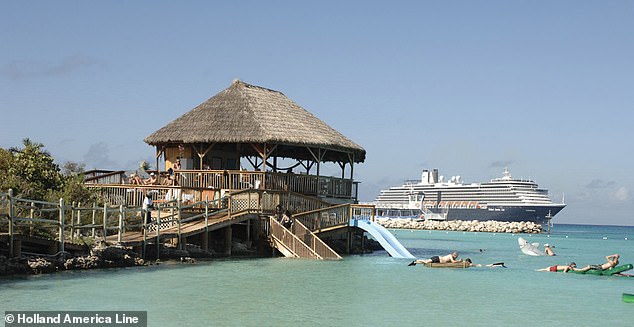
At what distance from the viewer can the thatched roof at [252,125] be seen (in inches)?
1055

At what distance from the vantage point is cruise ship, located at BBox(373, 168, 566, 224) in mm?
106500

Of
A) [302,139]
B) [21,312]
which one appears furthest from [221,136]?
[21,312]

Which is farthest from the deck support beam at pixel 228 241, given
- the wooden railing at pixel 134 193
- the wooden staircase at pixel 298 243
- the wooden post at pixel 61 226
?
the wooden post at pixel 61 226

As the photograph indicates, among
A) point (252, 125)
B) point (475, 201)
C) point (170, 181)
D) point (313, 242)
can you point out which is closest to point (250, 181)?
point (252, 125)

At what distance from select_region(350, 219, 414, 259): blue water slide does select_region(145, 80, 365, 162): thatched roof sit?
10.8 ft

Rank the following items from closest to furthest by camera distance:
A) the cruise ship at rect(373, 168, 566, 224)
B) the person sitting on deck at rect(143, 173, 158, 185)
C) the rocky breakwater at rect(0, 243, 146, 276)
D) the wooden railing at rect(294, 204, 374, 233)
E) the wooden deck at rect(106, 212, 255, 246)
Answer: the rocky breakwater at rect(0, 243, 146, 276), the wooden deck at rect(106, 212, 255, 246), the wooden railing at rect(294, 204, 374, 233), the person sitting on deck at rect(143, 173, 158, 185), the cruise ship at rect(373, 168, 566, 224)

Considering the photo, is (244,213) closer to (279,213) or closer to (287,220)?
(279,213)

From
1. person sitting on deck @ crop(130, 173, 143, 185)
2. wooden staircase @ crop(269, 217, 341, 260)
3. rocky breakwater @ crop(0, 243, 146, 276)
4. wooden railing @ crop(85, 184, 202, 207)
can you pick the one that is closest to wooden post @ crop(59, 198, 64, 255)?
rocky breakwater @ crop(0, 243, 146, 276)

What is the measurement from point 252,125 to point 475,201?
288 ft

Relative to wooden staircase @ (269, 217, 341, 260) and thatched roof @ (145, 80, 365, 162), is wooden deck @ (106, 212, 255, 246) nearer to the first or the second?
wooden staircase @ (269, 217, 341, 260)

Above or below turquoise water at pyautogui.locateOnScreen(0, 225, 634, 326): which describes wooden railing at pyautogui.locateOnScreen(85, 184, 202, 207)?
above

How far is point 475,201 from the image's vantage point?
11094cm

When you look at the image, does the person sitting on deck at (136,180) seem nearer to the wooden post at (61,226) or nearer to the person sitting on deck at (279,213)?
the person sitting on deck at (279,213)

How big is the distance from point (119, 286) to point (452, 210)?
322 feet
